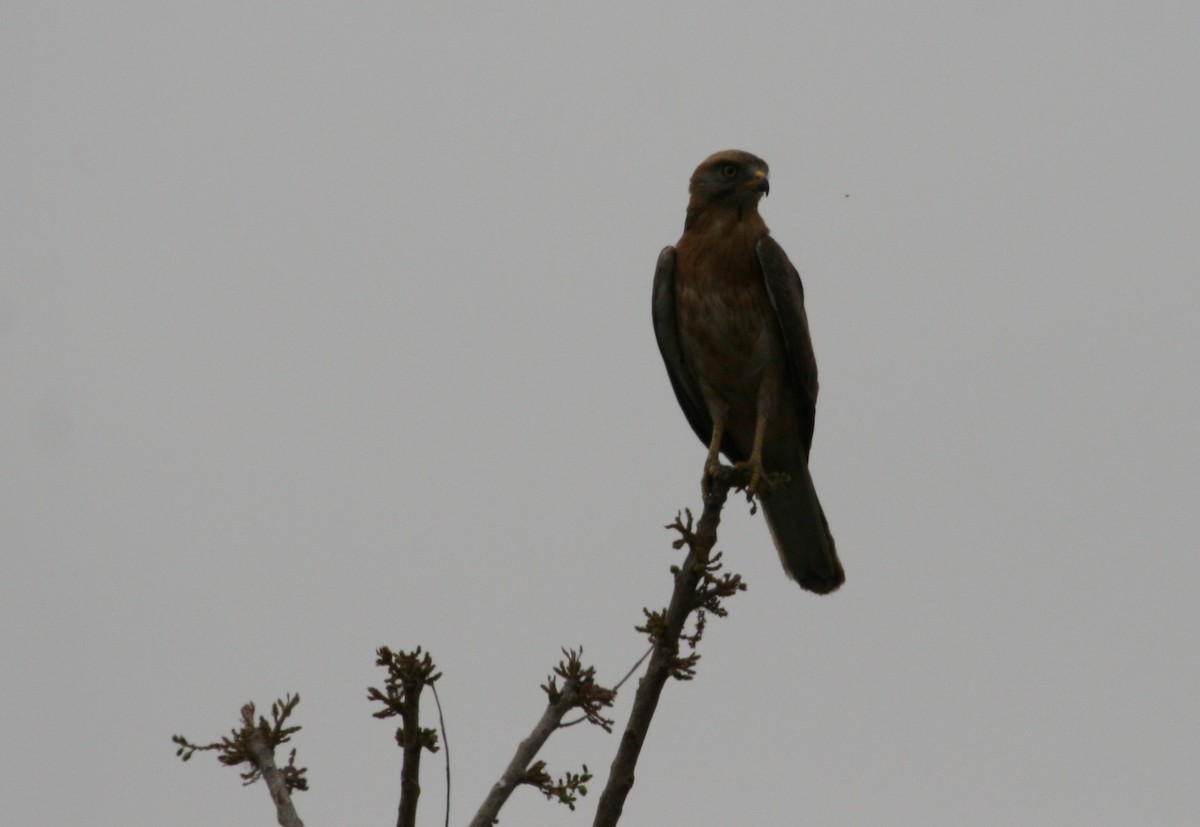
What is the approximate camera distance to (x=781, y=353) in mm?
7559

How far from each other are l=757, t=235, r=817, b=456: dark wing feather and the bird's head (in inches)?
10.3

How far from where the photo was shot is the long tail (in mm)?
7418

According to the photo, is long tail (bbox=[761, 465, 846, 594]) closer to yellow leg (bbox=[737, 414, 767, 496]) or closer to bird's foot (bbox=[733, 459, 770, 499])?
yellow leg (bbox=[737, 414, 767, 496])

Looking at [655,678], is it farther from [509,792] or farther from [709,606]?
[509,792]

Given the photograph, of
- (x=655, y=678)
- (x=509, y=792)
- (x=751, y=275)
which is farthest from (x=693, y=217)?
(x=509, y=792)

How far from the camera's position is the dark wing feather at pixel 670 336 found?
7.79m

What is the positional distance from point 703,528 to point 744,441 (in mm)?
3012

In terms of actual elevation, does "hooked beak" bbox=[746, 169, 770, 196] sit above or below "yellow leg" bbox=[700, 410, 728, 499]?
above

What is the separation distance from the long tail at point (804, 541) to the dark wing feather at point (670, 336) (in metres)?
0.82

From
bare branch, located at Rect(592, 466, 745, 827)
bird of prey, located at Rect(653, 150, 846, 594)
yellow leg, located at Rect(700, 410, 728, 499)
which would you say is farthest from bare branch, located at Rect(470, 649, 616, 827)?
bird of prey, located at Rect(653, 150, 846, 594)

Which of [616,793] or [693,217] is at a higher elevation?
[693,217]

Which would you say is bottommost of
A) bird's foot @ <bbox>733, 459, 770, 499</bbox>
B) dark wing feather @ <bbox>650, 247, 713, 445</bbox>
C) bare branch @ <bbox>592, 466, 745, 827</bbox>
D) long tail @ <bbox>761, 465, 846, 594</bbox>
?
bare branch @ <bbox>592, 466, 745, 827</bbox>


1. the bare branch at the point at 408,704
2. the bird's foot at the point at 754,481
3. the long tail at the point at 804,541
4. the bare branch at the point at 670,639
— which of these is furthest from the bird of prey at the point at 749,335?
the bare branch at the point at 408,704

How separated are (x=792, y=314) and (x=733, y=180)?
2.75 ft
